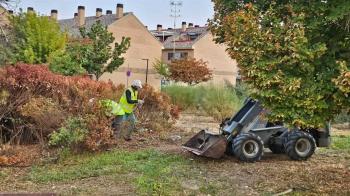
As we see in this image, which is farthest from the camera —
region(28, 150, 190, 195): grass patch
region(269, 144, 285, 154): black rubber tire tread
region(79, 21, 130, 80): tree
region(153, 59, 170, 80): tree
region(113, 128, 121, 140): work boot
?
region(153, 59, 170, 80): tree

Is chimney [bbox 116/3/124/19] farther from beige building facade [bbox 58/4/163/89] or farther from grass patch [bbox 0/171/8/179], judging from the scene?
grass patch [bbox 0/171/8/179]

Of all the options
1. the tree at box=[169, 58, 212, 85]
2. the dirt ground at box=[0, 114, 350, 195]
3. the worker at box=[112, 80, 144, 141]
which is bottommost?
the dirt ground at box=[0, 114, 350, 195]

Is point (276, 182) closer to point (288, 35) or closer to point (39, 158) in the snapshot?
point (288, 35)

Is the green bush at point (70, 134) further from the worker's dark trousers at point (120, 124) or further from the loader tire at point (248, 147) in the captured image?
the loader tire at point (248, 147)

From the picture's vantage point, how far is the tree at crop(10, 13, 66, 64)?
97.2 feet

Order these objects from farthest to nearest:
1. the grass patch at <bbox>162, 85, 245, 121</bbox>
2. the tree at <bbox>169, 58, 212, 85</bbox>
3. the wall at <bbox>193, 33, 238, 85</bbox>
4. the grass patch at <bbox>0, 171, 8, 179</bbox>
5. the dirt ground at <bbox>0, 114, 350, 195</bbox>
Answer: the wall at <bbox>193, 33, 238, 85</bbox>
the tree at <bbox>169, 58, 212, 85</bbox>
the grass patch at <bbox>162, 85, 245, 121</bbox>
the grass patch at <bbox>0, 171, 8, 179</bbox>
the dirt ground at <bbox>0, 114, 350, 195</bbox>

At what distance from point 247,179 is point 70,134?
3.91 metres

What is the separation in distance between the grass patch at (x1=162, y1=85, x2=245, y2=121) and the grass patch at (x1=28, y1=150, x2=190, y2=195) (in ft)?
33.3

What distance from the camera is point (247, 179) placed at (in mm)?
9047

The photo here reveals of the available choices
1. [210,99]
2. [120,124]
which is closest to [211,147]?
[120,124]

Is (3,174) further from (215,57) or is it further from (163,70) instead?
(215,57)

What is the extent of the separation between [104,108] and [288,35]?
5.61 meters

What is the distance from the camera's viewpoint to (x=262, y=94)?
7066mm

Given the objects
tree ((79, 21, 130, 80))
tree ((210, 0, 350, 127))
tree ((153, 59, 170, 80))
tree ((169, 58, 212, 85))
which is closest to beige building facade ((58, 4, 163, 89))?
tree ((153, 59, 170, 80))
